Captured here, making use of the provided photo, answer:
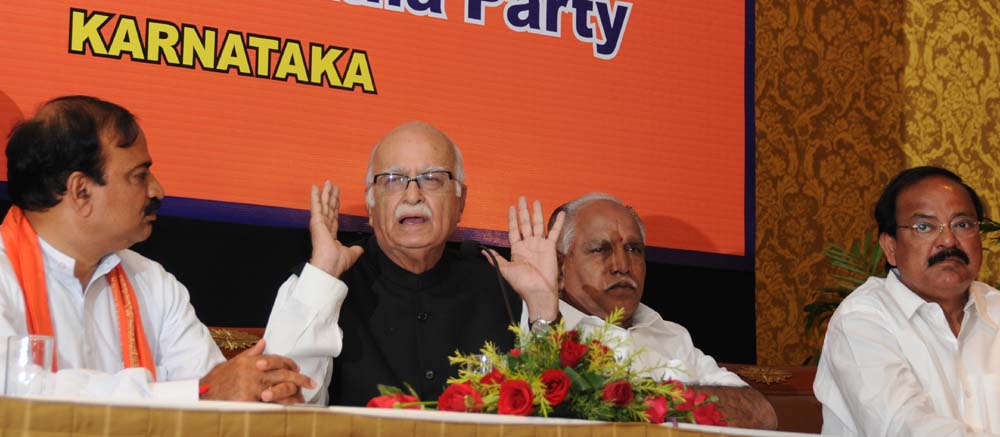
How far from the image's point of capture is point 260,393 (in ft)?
8.80

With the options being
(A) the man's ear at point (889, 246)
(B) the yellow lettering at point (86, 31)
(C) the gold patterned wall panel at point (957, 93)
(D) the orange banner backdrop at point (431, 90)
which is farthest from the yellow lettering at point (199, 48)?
(C) the gold patterned wall panel at point (957, 93)

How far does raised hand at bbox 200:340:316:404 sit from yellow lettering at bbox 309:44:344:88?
157 centimetres

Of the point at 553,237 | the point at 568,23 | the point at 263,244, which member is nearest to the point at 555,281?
the point at 553,237

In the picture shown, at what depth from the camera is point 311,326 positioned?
322 cm

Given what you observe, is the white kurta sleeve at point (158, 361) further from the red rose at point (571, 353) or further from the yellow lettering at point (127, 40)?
the yellow lettering at point (127, 40)

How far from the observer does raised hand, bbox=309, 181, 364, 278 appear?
3.40 m

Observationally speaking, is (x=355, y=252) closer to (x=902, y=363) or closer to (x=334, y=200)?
(x=334, y=200)

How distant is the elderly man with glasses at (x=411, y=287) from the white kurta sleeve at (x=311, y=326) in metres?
0.10

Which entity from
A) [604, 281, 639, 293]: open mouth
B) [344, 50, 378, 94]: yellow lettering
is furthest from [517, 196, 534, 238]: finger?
[344, 50, 378, 94]: yellow lettering

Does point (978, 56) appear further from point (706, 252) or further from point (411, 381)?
point (411, 381)

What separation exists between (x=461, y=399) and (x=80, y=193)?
120cm

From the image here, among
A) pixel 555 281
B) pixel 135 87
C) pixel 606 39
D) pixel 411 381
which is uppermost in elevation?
pixel 606 39

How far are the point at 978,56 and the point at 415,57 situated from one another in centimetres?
316

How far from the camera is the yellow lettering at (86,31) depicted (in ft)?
12.4
